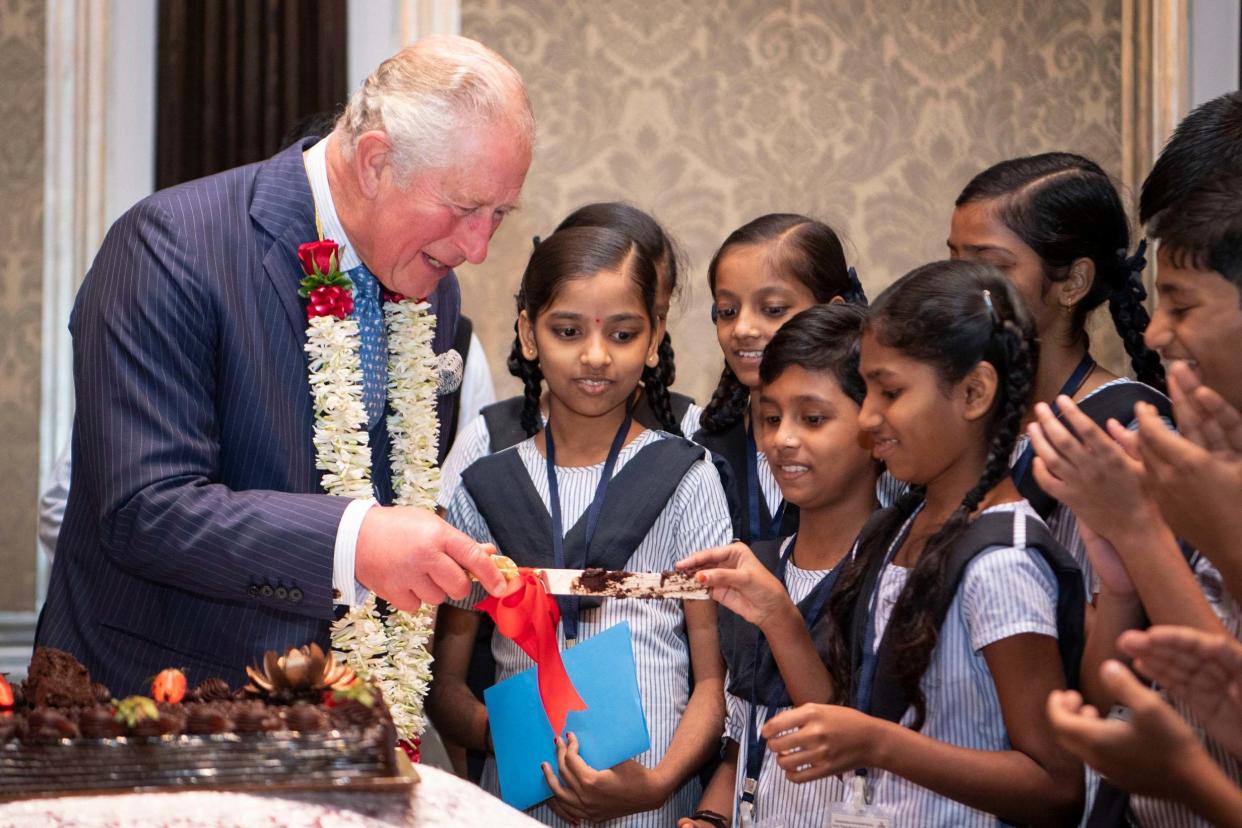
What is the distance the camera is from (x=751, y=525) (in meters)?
3.21

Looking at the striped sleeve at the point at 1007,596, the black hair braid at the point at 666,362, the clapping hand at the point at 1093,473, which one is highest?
the clapping hand at the point at 1093,473

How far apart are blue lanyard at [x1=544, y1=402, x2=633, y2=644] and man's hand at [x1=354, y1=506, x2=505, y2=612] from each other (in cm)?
77

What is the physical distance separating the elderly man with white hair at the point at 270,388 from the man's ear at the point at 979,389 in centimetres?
89

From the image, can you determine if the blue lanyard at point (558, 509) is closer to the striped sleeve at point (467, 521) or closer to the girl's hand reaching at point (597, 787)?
the striped sleeve at point (467, 521)

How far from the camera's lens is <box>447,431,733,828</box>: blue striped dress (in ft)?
9.93

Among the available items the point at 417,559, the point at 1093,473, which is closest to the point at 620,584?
the point at 417,559

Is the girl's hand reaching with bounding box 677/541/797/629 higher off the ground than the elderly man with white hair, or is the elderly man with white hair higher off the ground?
the elderly man with white hair

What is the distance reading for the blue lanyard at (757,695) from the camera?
2.72 metres

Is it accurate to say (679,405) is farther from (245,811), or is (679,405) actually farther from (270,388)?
(245,811)

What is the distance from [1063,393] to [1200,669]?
120cm

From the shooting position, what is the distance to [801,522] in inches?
119

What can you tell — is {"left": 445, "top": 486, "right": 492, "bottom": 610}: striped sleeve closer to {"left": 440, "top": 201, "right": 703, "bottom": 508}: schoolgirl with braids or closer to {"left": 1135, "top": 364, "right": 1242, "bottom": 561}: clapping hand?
{"left": 440, "top": 201, "right": 703, "bottom": 508}: schoolgirl with braids

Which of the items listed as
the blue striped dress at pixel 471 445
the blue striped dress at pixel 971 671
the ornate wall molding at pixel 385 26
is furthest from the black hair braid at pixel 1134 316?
the ornate wall molding at pixel 385 26

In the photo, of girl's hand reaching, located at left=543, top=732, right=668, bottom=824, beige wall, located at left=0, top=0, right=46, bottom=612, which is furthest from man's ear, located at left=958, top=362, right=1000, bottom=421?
beige wall, located at left=0, top=0, right=46, bottom=612
